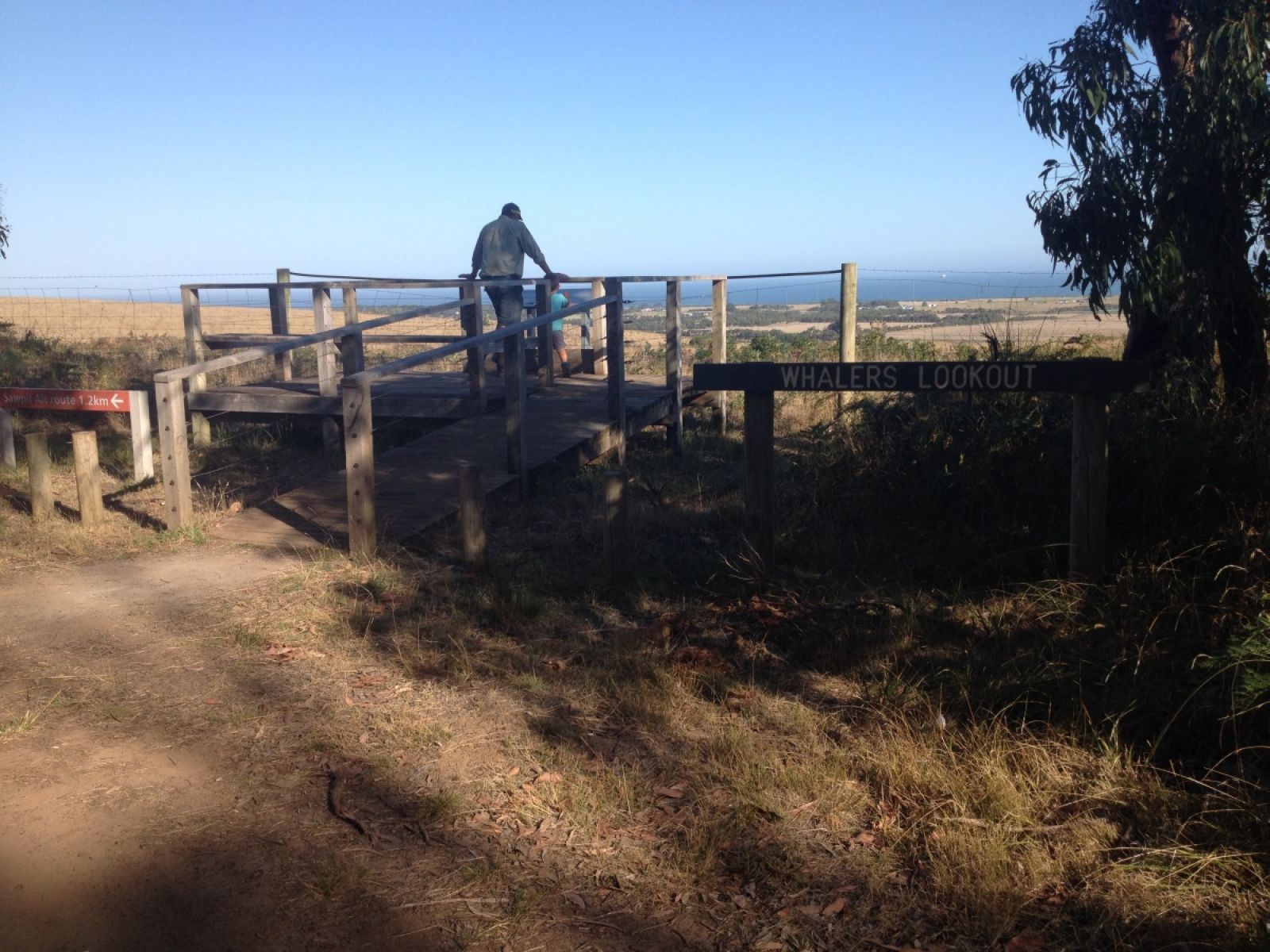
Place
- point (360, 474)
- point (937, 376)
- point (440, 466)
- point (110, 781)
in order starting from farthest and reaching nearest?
point (440, 466)
point (360, 474)
point (937, 376)
point (110, 781)

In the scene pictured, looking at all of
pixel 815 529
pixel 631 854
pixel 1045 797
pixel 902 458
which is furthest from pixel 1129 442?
pixel 631 854

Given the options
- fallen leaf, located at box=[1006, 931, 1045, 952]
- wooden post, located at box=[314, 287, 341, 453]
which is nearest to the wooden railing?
wooden post, located at box=[314, 287, 341, 453]

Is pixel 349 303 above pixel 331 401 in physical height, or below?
above

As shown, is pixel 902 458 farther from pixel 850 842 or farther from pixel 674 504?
pixel 850 842

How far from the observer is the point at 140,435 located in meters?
9.80

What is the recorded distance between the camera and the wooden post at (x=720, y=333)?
12.8 metres

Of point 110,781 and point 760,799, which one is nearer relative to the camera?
point 760,799

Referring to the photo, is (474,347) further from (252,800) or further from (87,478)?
(252,800)

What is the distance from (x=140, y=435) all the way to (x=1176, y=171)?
813 centimetres

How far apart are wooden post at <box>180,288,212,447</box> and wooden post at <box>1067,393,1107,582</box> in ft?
29.4

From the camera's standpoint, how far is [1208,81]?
226 inches

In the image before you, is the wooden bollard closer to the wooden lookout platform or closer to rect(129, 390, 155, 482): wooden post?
the wooden lookout platform

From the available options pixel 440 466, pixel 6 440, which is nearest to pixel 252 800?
pixel 440 466

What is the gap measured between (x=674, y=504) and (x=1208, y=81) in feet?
14.8
